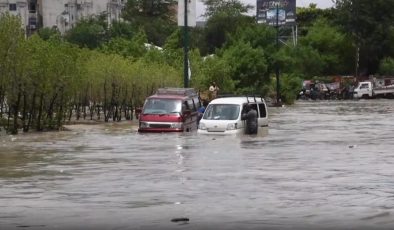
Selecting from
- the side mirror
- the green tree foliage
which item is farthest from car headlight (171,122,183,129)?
the green tree foliage

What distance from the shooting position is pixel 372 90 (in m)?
93.1

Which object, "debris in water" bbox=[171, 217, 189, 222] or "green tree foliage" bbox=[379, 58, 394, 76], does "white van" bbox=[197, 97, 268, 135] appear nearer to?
"debris in water" bbox=[171, 217, 189, 222]

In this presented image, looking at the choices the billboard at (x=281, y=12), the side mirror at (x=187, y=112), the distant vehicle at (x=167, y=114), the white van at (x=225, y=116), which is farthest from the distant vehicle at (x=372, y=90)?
the white van at (x=225, y=116)

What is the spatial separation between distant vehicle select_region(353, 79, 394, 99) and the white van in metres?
58.6

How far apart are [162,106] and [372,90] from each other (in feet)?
193

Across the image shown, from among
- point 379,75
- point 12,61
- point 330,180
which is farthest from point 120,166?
point 379,75

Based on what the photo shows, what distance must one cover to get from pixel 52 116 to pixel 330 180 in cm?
2242

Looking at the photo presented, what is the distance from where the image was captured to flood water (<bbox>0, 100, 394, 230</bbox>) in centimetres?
1341

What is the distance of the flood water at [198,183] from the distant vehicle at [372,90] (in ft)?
202

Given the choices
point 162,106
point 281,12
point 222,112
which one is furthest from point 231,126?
point 281,12

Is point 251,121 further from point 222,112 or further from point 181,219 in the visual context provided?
point 181,219

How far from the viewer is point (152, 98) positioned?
3803 centimetres

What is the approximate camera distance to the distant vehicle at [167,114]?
1452 inches

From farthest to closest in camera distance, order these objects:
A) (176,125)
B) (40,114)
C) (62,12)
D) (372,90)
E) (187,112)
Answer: (62,12) → (372,90) → (187,112) → (40,114) → (176,125)
